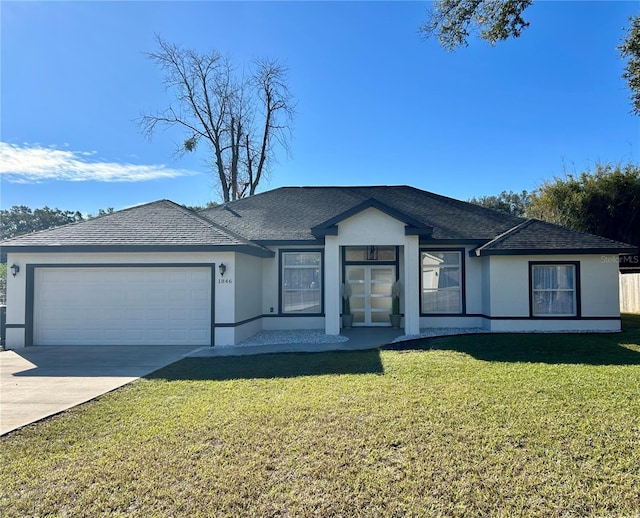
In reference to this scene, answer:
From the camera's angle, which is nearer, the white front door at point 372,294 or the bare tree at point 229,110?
the white front door at point 372,294

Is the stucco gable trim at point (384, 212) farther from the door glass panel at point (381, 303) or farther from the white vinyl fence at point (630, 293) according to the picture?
the white vinyl fence at point (630, 293)

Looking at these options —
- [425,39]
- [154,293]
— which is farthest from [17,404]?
[425,39]

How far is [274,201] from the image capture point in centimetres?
1708

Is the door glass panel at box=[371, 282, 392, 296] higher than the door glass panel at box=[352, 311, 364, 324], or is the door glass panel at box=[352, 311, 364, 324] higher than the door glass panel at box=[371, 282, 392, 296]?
the door glass panel at box=[371, 282, 392, 296]

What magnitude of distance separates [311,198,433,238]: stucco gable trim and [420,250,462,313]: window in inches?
80.4

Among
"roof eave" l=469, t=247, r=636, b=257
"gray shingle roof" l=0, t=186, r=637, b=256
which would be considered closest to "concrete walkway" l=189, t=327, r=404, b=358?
"gray shingle roof" l=0, t=186, r=637, b=256

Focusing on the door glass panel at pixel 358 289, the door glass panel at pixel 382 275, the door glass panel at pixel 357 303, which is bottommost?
the door glass panel at pixel 357 303

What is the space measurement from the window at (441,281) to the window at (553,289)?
2350 millimetres

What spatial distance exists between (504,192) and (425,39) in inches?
2176

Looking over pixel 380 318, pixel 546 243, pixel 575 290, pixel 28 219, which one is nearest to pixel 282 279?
pixel 380 318

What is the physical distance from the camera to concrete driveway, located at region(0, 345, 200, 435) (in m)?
5.83

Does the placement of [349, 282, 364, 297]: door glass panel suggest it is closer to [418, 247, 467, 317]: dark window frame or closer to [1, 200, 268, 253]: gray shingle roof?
[418, 247, 467, 317]: dark window frame

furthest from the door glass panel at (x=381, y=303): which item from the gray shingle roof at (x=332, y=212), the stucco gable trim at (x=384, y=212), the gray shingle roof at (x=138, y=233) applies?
the gray shingle roof at (x=138, y=233)

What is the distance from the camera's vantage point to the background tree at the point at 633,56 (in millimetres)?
9039
